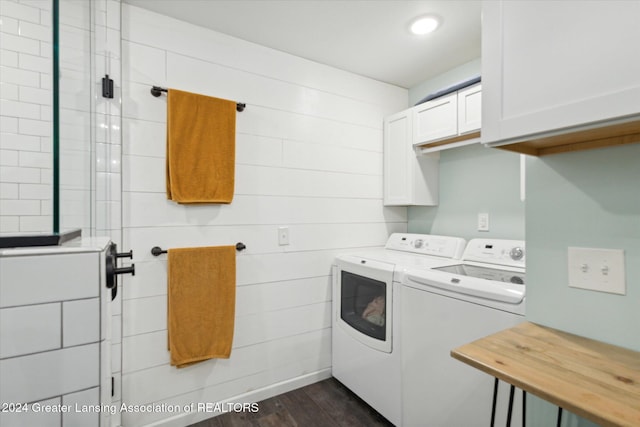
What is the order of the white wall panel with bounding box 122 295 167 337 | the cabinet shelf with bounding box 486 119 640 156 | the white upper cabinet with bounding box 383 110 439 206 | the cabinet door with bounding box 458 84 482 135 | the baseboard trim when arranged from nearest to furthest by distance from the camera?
the cabinet shelf with bounding box 486 119 640 156
the white wall panel with bounding box 122 295 167 337
the baseboard trim
the cabinet door with bounding box 458 84 482 135
the white upper cabinet with bounding box 383 110 439 206

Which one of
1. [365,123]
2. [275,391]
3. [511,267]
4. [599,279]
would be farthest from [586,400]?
[365,123]

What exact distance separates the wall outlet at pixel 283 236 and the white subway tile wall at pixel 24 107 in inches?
55.3

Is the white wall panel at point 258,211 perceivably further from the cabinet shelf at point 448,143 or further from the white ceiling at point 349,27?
the white ceiling at point 349,27

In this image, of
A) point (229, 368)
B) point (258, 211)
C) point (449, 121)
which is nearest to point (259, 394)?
point (229, 368)

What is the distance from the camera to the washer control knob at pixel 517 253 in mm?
1729

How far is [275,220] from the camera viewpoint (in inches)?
83.7

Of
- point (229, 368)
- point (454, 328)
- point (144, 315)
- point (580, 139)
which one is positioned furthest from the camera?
point (229, 368)

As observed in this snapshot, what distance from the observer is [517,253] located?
1745 mm

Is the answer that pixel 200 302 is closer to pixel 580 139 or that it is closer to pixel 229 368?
pixel 229 368

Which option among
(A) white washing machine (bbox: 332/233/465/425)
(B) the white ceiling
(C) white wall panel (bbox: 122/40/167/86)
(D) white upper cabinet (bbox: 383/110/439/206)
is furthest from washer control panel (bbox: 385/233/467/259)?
(C) white wall panel (bbox: 122/40/167/86)

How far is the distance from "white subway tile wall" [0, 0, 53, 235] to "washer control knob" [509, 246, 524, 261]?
2099 mm

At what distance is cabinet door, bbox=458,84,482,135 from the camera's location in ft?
6.34

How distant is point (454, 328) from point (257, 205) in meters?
1.37

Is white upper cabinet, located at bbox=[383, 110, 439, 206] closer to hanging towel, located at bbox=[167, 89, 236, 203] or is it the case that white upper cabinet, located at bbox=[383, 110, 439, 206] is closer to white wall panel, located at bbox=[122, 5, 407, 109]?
white wall panel, located at bbox=[122, 5, 407, 109]
